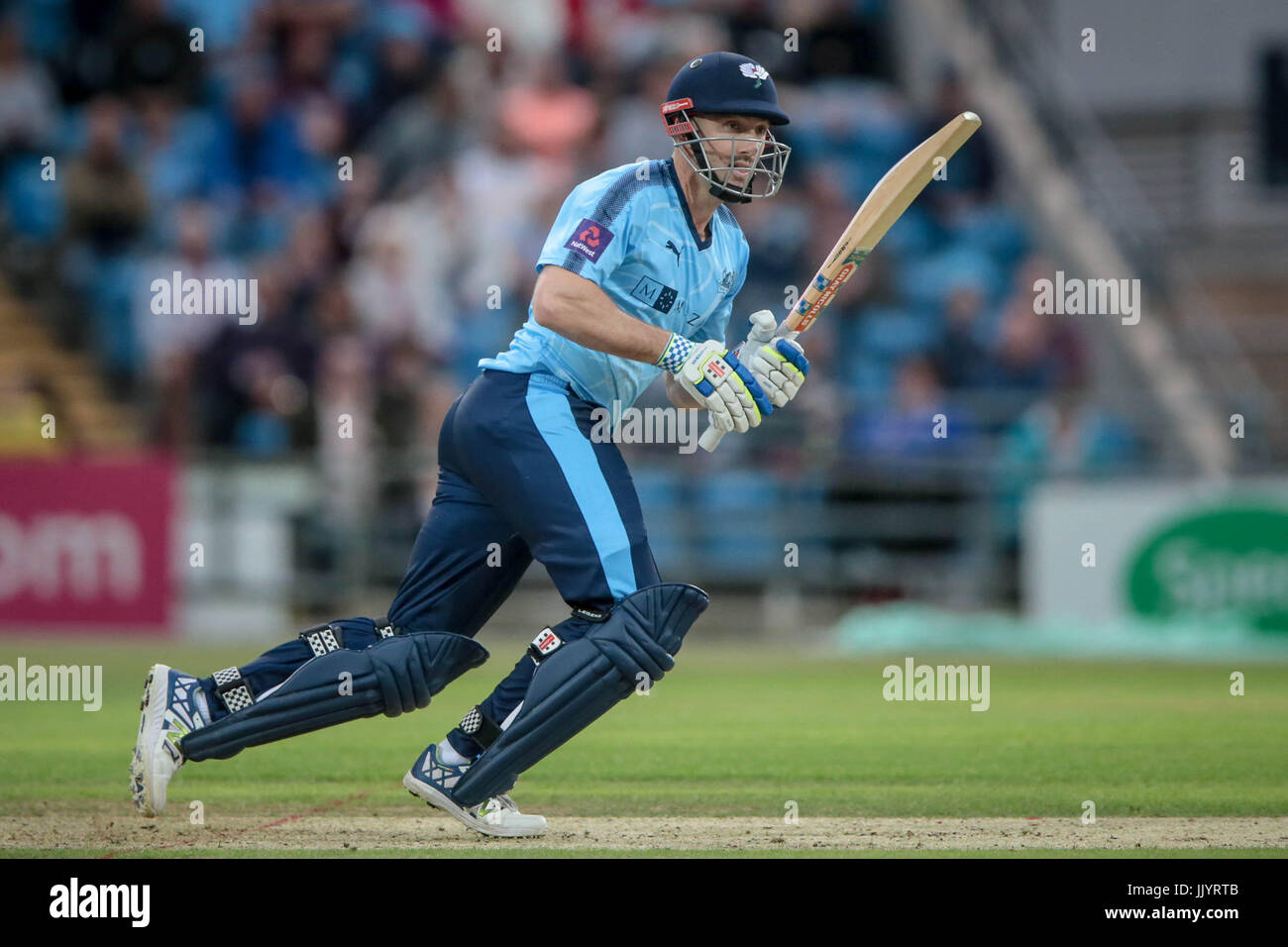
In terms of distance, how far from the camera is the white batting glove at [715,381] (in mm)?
5609

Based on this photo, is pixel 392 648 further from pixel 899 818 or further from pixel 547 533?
pixel 899 818

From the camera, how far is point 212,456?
14562 millimetres

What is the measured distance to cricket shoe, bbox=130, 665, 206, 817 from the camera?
5871mm

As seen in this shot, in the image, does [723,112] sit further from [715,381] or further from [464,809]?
[464,809]

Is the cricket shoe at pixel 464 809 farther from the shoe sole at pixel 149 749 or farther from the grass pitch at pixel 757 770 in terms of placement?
the shoe sole at pixel 149 749

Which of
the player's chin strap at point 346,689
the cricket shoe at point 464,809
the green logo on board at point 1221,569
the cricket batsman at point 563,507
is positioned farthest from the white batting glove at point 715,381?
the green logo on board at point 1221,569

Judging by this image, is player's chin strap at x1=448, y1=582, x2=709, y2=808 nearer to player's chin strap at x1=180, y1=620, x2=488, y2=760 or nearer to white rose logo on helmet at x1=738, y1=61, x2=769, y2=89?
player's chin strap at x1=180, y1=620, x2=488, y2=760

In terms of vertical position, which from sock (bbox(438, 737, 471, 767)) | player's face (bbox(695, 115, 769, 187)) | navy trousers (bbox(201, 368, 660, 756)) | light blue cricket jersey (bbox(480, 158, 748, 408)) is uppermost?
player's face (bbox(695, 115, 769, 187))

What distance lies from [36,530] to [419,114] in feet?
16.5

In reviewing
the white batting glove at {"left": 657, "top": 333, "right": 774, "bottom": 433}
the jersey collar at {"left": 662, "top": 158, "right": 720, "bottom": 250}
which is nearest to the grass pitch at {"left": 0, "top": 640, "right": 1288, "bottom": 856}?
the white batting glove at {"left": 657, "top": 333, "right": 774, "bottom": 433}

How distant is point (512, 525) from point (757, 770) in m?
2.09

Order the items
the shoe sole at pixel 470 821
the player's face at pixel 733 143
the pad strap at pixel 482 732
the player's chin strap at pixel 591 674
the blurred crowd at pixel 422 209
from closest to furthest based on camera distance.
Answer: the player's chin strap at pixel 591 674, the player's face at pixel 733 143, the shoe sole at pixel 470 821, the pad strap at pixel 482 732, the blurred crowd at pixel 422 209

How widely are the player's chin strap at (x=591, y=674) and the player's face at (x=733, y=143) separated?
1.35m
